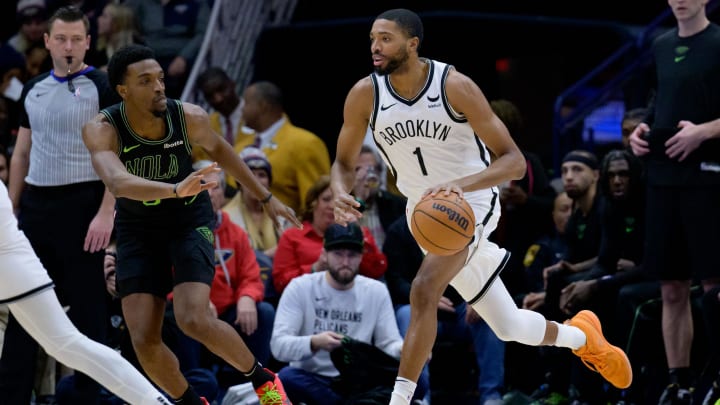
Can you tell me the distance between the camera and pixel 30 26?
11.2m

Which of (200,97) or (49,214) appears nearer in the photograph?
(49,214)

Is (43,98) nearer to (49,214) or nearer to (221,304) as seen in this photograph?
(49,214)

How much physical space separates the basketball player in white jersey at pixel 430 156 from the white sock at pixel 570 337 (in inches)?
5.9

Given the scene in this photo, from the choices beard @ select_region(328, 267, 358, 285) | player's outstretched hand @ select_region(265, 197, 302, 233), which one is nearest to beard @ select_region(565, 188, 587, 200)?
beard @ select_region(328, 267, 358, 285)

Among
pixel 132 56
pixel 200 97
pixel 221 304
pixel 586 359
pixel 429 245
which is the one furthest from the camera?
pixel 200 97

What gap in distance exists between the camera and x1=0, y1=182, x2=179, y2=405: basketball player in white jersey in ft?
19.8

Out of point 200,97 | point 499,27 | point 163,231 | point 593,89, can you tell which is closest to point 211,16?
point 200,97

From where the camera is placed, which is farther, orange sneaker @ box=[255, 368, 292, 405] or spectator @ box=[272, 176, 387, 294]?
spectator @ box=[272, 176, 387, 294]

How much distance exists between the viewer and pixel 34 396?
845 cm

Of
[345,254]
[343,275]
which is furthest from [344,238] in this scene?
[343,275]

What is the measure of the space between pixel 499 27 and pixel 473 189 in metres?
5.69

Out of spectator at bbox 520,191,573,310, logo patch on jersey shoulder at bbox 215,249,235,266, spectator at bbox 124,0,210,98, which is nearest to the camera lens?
logo patch on jersey shoulder at bbox 215,249,235,266

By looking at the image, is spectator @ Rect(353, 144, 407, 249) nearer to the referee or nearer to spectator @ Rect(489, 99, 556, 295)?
spectator @ Rect(489, 99, 556, 295)

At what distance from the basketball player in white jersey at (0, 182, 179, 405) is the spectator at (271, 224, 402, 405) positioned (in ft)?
6.60
